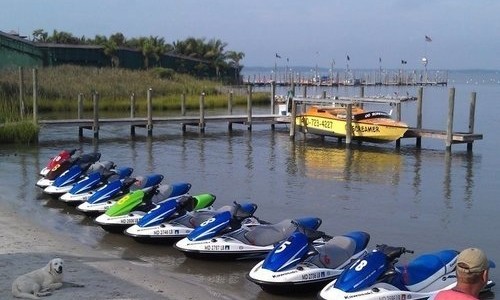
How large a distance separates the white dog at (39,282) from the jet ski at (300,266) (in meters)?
2.53

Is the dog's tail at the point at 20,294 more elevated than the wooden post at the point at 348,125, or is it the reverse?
the wooden post at the point at 348,125

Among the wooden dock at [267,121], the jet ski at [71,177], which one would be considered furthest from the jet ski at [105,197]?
the wooden dock at [267,121]

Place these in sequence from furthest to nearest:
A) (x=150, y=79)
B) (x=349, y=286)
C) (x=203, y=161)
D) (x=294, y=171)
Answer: (x=150, y=79), (x=203, y=161), (x=294, y=171), (x=349, y=286)

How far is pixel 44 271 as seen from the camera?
870 centimetres

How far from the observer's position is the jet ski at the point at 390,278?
865 cm

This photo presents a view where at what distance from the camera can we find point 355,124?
98.8 ft

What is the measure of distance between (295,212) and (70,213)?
16.3 ft

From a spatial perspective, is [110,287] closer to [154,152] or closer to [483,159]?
[154,152]

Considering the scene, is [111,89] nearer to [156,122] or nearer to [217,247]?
[156,122]

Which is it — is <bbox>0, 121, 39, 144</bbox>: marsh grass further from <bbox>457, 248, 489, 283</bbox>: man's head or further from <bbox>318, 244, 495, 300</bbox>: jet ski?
<bbox>457, 248, 489, 283</bbox>: man's head

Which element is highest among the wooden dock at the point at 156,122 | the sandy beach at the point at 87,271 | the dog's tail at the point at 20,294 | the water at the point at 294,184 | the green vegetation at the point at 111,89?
the green vegetation at the point at 111,89

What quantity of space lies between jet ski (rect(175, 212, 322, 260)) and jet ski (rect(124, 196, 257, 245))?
0.54m

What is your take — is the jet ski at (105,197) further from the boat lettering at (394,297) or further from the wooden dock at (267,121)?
the wooden dock at (267,121)

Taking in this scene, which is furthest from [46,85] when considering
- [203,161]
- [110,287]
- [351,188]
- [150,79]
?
[110,287]
